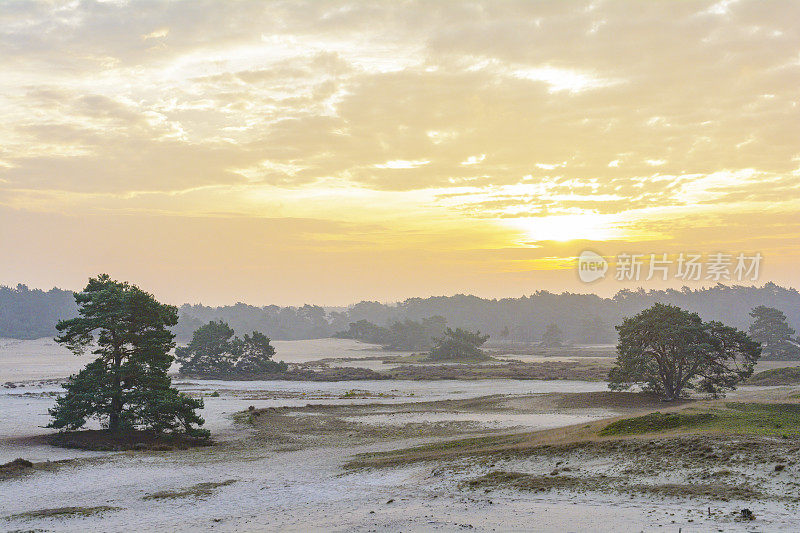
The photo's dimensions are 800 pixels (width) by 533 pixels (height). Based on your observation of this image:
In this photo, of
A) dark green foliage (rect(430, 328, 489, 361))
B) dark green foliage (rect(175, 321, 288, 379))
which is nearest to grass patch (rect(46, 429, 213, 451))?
dark green foliage (rect(175, 321, 288, 379))

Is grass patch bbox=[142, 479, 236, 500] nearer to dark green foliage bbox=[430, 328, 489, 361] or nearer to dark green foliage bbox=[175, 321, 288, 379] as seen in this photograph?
dark green foliage bbox=[175, 321, 288, 379]

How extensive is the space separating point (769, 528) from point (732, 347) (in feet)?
143

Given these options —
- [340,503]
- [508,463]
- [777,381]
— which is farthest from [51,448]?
[777,381]

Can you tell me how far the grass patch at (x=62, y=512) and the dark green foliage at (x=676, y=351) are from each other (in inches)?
1808

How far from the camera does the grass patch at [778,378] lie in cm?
7281

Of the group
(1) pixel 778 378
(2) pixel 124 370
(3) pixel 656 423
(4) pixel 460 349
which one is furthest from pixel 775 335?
(2) pixel 124 370

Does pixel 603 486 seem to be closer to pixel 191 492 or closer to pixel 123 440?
pixel 191 492

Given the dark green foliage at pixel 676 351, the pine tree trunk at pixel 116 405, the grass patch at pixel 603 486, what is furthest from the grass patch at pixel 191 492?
the dark green foliage at pixel 676 351

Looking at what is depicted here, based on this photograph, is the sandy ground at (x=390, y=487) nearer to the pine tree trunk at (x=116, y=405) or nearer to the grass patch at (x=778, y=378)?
the pine tree trunk at (x=116, y=405)

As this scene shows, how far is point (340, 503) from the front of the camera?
21.0 m

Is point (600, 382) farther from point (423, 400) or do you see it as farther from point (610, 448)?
point (610, 448)

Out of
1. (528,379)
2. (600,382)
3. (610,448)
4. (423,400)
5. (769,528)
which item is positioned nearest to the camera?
(769,528)

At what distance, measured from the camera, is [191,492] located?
24047 mm

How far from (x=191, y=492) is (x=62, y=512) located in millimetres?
4597
